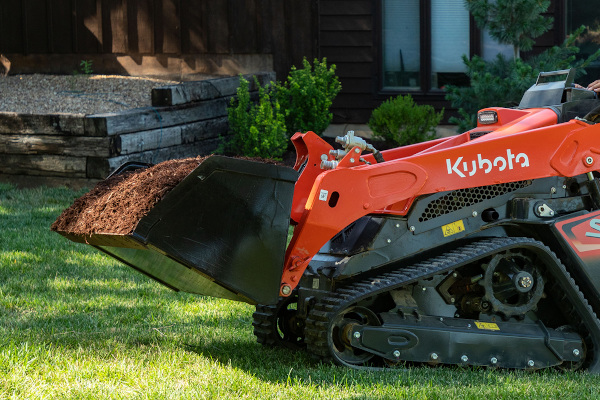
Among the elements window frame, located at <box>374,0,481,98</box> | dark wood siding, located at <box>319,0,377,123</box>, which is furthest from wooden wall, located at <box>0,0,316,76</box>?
window frame, located at <box>374,0,481,98</box>

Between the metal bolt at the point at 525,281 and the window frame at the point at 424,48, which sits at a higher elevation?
the window frame at the point at 424,48

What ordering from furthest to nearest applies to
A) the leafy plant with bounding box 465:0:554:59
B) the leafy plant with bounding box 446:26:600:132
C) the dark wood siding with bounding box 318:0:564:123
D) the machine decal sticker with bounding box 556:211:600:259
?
the dark wood siding with bounding box 318:0:564:123
the leafy plant with bounding box 465:0:554:59
the leafy plant with bounding box 446:26:600:132
the machine decal sticker with bounding box 556:211:600:259

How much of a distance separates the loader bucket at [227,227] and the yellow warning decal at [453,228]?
0.96 m

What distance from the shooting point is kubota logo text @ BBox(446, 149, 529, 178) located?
4418 mm

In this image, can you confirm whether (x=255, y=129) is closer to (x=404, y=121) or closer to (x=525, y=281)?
(x=404, y=121)

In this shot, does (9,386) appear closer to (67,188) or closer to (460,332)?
(460,332)

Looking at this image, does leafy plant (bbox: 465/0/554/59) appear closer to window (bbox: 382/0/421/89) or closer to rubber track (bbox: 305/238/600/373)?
window (bbox: 382/0/421/89)

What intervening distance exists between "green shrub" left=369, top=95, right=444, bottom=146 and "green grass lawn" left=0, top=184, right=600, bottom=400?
17.2ft

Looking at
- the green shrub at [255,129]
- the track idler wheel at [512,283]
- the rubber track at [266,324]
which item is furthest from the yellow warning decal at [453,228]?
the green shrub at [255,129]

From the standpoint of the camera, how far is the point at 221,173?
382 cm

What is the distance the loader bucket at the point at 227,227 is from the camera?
3.75 m

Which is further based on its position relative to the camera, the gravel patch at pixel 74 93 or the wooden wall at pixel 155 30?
the wooden wall at pixel 155 30

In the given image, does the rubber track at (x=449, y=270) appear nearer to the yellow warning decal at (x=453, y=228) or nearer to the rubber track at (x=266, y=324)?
the yellow warning decal at (x=453, y=228)

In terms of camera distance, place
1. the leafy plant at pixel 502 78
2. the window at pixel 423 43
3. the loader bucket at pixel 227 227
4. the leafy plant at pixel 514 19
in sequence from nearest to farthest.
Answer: the loader bucket at pixel 227 227 < the leafy plant at pixel 502 78 < the leafy plant at pixel 514 19 < the window at pixel 423 43
